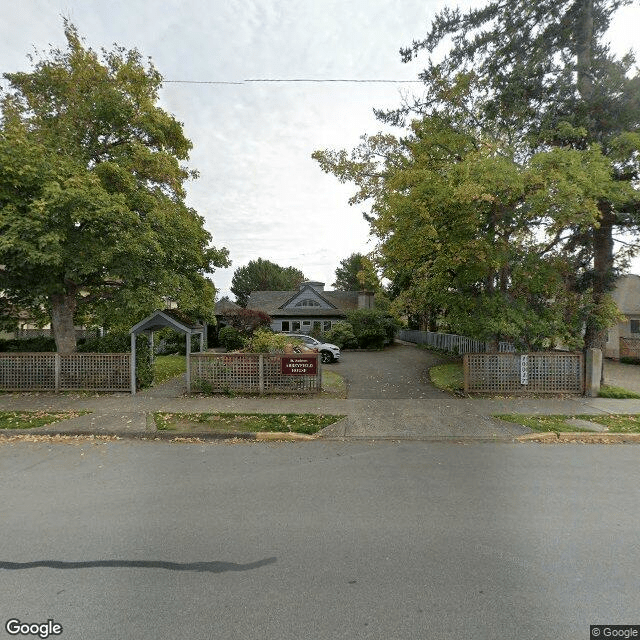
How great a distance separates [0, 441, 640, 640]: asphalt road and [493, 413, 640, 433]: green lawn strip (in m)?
1.72

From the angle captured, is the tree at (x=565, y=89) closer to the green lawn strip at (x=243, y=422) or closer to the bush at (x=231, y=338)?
the green lawn strip at (x=243, y=422)

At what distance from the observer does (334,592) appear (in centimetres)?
303

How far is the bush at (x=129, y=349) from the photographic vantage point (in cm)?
1224

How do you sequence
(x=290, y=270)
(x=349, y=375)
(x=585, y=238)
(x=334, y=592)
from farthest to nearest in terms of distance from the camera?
1. (x=290, y=270)
2. (x=349, y=375)
3. (x=585, y=238)
4. (x=334, y=592)

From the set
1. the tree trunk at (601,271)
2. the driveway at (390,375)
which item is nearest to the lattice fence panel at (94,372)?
the driveway at (390,375)

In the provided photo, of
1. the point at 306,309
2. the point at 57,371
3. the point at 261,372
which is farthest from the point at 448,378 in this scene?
the point at 306,309

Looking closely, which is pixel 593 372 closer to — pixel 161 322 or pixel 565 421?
pixel 565 421

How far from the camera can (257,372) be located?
38.5 feet

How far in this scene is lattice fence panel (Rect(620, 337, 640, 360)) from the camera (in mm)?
20391

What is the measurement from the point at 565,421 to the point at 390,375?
24.6 feet

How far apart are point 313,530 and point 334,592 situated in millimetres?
980

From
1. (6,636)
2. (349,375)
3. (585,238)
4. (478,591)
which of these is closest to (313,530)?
(478,591)

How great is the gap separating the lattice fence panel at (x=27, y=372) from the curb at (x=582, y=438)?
41.8ft

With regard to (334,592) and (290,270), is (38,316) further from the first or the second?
(290,270)
